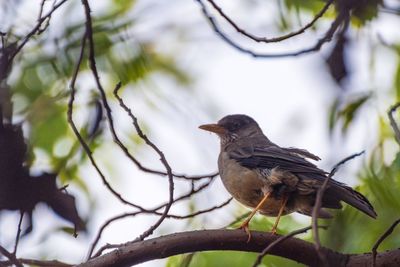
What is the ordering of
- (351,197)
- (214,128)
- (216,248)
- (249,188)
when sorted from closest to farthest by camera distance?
(216,248) → (351,197) → (249,188) → (214,128)

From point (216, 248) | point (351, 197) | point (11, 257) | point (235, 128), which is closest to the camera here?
point (11, 257)

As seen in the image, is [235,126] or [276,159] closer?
[276,159]

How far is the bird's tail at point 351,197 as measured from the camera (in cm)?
463

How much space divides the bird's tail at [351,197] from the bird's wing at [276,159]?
0.42m

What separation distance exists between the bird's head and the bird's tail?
205cm

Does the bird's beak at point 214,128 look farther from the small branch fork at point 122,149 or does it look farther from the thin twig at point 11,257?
the thin twig at point 11,257

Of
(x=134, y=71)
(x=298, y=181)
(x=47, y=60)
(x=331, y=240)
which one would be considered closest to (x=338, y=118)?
(x=298, y=181)

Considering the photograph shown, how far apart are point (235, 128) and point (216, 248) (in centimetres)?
283

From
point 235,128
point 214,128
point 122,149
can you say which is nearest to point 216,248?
point 122,149

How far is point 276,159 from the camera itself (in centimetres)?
568

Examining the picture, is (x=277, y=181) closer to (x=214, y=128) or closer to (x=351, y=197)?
(x=351, y=197)

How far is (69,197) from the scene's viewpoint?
13.5ft

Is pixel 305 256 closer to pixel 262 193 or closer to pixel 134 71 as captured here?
pixel 262 193

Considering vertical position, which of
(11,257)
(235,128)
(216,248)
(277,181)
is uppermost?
(235,128)
